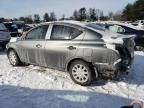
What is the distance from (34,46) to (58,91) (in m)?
Result: 2.20

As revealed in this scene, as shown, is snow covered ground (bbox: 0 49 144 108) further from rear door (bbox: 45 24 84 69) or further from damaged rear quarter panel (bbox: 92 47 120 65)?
damaged rear quarter panel (bbox: 92 47 120 65)

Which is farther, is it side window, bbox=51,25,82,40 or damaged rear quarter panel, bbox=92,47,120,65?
side window, bbox=51,25,82,40

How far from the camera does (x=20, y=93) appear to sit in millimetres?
6832

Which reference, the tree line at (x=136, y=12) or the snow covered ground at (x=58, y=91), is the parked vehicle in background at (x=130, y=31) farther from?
the tree line at (x=136, y=12)

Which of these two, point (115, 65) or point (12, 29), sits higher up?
point (115, 65)

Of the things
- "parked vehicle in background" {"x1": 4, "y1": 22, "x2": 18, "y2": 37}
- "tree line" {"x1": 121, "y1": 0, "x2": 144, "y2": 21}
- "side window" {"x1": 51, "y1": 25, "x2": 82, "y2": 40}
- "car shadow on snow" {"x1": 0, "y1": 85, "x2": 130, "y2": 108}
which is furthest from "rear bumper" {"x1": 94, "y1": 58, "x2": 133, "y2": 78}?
"tree line" {"x1": 121, "y1": 0, "x2": 144, "y2": 21}

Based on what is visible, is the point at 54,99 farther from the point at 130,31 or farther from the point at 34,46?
the point at 130,31

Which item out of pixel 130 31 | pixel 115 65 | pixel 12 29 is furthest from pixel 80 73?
pixel 12 29

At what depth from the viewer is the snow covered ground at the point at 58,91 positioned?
6.20 m

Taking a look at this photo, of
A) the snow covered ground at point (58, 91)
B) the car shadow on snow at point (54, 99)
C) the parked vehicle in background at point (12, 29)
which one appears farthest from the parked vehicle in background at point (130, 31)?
the parked vehicle in background at point (12, 29)

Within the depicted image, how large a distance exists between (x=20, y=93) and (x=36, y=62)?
2064 mm

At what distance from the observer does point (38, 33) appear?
8844mm

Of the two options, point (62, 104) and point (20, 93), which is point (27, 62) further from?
point (62, 104)

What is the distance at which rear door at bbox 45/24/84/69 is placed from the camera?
7668 millimetres
